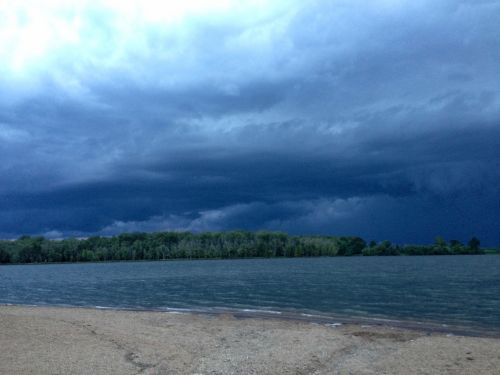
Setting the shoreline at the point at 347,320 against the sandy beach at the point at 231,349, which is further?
the shoreline at the point at 347,320

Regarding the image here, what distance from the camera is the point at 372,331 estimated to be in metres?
24.4

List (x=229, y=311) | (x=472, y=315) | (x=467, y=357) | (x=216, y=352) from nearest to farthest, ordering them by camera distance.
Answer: (x=467, y=357), (x=216, y=352), (x=472, y=315), (x=229, y=311)

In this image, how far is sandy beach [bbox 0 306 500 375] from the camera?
53.9ft

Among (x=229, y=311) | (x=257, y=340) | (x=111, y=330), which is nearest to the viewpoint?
(x=257, y=340)

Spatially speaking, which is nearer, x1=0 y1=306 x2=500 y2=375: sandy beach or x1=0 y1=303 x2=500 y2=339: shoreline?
Result: x1=0 y1=306 x2=500 y2=375: sandy beach

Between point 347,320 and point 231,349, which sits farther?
point 347,320

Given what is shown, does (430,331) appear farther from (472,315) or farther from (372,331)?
(472,315)

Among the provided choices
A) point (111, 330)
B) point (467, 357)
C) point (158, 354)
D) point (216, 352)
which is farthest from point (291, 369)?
point (111, 330)

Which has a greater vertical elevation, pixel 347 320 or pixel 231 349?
pixel 231 349

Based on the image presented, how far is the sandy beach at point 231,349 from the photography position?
53.9ft

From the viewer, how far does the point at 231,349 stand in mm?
19734

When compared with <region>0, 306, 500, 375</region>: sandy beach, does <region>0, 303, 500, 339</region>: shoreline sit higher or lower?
lower

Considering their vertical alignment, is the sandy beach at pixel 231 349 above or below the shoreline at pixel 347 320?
above

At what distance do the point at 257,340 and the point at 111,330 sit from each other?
726 cm
